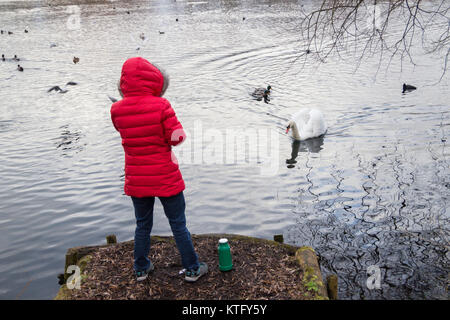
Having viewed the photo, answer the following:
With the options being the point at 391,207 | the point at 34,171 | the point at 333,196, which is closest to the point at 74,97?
the point at 34,171

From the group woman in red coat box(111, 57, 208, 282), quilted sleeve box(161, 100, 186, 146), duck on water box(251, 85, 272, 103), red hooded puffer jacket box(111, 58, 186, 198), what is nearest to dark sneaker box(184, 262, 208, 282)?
woman in red coat box(111, 57, 208, 282)

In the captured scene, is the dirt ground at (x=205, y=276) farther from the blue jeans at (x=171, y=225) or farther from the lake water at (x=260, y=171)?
the lake water at (x=260, y=171)

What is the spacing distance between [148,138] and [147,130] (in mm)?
77

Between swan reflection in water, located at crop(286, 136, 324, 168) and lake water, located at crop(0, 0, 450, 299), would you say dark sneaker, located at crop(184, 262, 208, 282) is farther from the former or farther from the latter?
swan reflection in water, located at crop(286, 136, 324, 168)

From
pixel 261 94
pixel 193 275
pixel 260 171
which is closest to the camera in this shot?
pixel 193 275

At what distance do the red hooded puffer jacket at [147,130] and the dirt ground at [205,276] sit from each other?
110 centimetres

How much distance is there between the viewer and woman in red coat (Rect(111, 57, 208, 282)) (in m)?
4.01

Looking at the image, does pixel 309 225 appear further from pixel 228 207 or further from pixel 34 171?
pixel 34 171

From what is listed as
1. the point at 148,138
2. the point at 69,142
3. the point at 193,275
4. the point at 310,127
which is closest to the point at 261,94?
the point at 310,127

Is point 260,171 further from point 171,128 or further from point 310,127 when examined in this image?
point 171,128

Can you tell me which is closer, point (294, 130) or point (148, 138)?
point (148, 138)

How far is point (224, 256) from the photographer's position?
4703mm

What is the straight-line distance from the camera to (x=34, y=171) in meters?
9.09

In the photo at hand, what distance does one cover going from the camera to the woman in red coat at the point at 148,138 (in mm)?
4012
